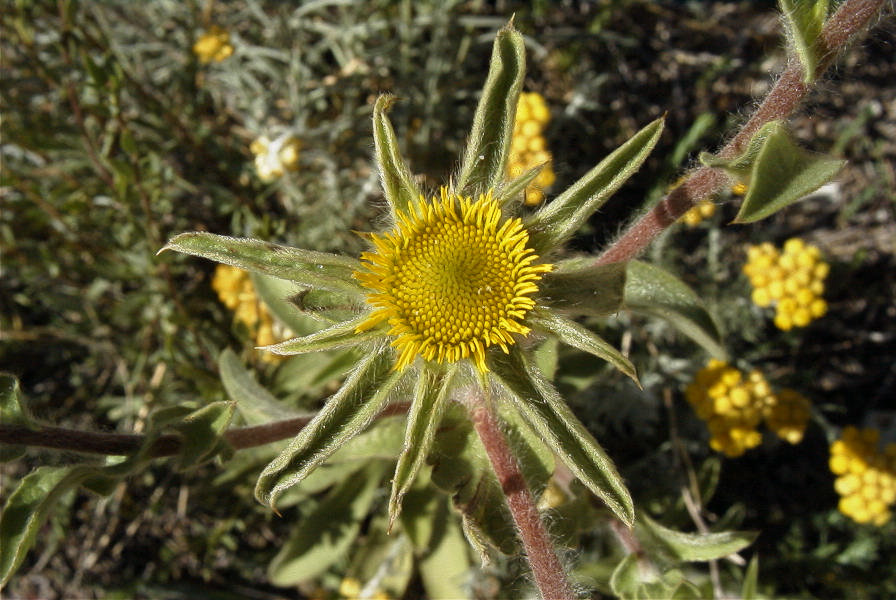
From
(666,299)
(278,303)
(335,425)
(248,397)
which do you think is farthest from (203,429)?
(666,299)

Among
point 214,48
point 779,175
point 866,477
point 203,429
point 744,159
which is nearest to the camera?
point 779,175

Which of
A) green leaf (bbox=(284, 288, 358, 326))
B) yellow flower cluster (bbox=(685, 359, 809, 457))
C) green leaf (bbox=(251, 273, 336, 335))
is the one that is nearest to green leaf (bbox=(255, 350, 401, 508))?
green leaf (bbox=(284, 288, 358, 326))

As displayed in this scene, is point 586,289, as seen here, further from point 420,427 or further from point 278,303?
point 278,303

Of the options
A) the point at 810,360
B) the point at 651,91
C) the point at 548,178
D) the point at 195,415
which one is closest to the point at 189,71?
the point at 548,178

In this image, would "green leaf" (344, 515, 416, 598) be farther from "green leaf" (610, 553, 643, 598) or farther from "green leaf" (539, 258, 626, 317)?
"green leaf" (539, 258, 626, 317)

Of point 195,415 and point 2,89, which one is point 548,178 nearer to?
point 195,415
